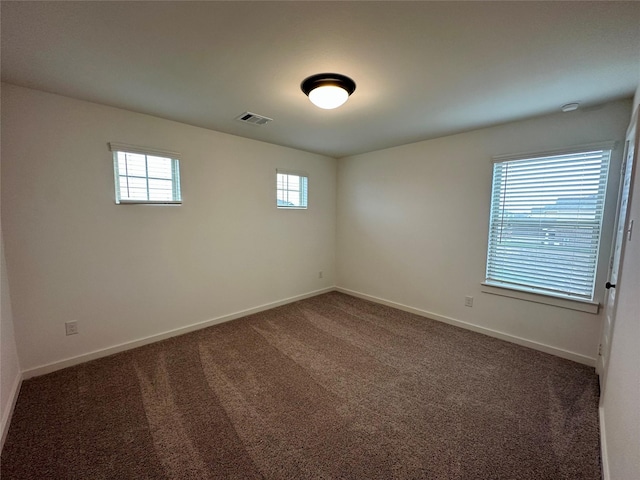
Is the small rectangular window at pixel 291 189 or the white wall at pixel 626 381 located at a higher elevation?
the small rectangular window at pixel 291 189

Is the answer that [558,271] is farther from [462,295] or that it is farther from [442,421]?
[442,421]

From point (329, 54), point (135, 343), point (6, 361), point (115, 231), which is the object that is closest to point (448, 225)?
point (329, 54)

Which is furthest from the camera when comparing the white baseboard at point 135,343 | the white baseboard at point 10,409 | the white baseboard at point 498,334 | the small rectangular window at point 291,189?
the small rectangular window at point 291,189

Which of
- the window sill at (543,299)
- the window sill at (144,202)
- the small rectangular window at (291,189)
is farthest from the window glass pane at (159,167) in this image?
the window sill at (543,299)

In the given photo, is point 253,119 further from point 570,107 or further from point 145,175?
point 570,107

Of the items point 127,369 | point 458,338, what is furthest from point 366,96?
A: point 127,369

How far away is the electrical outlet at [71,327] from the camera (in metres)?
2.36

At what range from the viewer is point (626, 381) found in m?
1.26

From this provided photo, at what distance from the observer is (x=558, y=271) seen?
2.59 m

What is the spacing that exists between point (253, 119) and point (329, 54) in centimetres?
137

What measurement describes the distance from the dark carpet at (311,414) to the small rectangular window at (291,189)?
206 centimetres

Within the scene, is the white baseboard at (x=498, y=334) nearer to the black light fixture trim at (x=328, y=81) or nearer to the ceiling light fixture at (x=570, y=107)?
the ceiling light fixture at (x=570, y=107)

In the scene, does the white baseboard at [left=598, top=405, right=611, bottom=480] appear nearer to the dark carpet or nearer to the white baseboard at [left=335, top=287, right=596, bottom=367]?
the dark carpet

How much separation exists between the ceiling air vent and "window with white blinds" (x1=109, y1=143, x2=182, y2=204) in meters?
0.85
